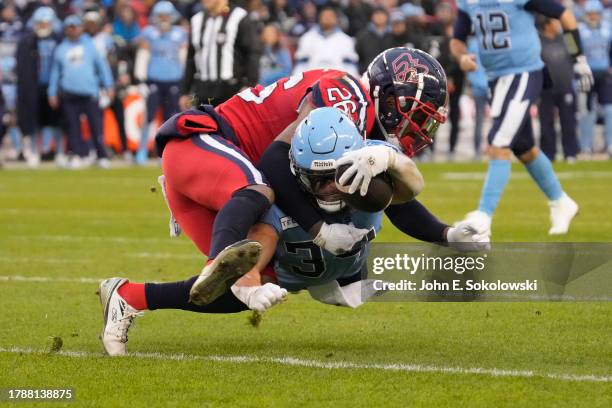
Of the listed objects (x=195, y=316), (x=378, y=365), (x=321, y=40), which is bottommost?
(x=321, y=40)

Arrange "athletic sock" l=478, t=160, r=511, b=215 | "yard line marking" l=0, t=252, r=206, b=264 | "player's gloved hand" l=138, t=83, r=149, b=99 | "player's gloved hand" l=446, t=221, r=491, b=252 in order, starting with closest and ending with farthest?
"player's gloved hand" l=446, t=221, r=491, b=252
"yard line marking" l=0, t=252, r=206, b=264
"athletic sock" l=478, t=160, r=511, b=215
"player's gloved hand" l=138, t=83, r=149, b=99

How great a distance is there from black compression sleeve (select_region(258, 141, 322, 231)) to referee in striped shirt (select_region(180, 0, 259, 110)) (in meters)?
7.50

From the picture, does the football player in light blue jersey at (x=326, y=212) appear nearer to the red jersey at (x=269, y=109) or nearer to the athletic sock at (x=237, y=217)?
the athletic sock at (x=237, y=217)

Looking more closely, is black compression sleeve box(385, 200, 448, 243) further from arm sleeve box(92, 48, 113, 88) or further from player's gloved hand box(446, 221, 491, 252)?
arm sleeve box(92, 48, 113, 88)

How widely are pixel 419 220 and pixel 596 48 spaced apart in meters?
12.9

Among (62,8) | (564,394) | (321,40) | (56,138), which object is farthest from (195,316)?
(62,8)

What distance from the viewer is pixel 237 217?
14.1 ft

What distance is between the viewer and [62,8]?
21.4m

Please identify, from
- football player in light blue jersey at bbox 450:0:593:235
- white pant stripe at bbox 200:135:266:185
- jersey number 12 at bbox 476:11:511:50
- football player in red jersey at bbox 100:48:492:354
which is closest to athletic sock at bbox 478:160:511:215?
football player in light blue jersey at bbox 450:0:593:235

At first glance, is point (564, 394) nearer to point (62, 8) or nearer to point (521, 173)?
point (521, 173)

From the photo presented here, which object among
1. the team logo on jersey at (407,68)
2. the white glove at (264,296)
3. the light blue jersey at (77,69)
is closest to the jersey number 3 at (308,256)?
the white glove at (264,296)

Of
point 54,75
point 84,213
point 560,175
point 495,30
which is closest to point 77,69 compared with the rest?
point 54,75

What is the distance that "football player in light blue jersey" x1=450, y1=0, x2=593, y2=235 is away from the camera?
8.52 m

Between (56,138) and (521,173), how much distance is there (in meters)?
6.95
